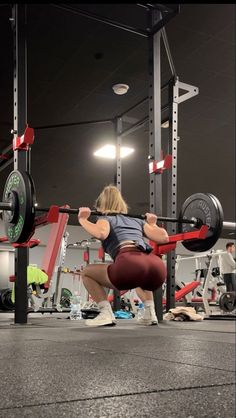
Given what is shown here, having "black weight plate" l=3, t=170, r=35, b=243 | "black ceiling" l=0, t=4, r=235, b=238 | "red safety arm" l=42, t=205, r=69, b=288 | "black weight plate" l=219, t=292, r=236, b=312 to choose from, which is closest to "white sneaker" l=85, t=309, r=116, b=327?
"black weight plate" l=3, t=170, r=35, b=243

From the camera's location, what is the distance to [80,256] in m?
9.09

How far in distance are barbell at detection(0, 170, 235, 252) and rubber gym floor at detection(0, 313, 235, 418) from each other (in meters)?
0.49

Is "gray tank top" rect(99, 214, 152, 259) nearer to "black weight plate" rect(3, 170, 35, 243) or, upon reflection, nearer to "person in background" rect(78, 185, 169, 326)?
"person in background" rect(78, 185, 169, 326)

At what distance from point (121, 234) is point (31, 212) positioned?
42 centimetres

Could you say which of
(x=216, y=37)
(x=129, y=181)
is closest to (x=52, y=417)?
(x=216, y=37)

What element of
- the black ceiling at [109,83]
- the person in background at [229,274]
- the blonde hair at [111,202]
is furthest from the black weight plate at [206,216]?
the person in background at [229,274]

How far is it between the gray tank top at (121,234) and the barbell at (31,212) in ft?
0.29

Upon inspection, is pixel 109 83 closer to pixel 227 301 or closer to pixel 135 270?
pixel 135 270

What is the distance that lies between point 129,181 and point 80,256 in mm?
3437

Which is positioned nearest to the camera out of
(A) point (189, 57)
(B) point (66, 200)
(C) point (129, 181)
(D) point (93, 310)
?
(D) point (93, 310)

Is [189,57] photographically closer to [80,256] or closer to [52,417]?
[52,417]

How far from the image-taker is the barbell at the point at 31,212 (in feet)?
5.09

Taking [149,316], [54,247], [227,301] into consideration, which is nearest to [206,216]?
[149,316]

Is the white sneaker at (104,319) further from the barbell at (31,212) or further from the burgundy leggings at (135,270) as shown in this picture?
the barbell at (31,212)
